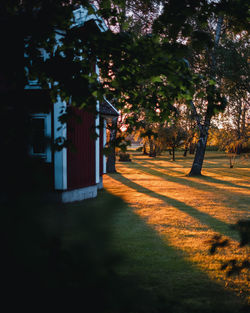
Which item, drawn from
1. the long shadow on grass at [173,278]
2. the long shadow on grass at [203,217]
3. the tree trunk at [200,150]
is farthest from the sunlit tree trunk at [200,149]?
the long shadow on grass at [173,278]

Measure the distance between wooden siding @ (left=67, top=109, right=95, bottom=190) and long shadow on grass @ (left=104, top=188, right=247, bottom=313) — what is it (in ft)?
15.3

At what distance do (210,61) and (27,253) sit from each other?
19939 mm

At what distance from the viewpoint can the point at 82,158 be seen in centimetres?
1150

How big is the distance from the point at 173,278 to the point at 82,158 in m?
7.51

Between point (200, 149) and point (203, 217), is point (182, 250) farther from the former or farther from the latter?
point (200, 149)

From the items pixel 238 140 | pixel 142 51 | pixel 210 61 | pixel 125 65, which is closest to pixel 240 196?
pixel 238 140

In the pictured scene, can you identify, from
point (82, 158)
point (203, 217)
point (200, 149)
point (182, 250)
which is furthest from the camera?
point (200, 149)

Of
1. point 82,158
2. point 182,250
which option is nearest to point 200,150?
point 82,158

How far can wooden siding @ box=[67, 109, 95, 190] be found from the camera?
10.9m

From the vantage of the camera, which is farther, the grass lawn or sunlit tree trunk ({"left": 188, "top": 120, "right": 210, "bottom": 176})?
sunlit tree trunk ({"left": 188, "top": 120, "right": 210, "bottom": 176})

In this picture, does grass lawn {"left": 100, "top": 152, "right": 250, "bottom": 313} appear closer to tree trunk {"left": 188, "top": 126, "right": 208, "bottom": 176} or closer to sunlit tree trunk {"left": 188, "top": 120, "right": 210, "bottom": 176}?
sunlit tree trunk {"left": 188, "top": 120, "right": 210, "bottom": 176}

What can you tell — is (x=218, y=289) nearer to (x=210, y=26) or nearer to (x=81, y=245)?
(x=81, y=245)

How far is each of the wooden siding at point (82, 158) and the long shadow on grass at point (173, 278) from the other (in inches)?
184

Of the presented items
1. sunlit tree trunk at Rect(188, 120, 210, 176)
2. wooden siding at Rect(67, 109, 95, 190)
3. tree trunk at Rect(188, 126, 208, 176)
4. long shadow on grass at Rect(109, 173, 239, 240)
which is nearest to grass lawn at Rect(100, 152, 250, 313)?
long shadow on grass at Rect(109, 173, 239, 240)
